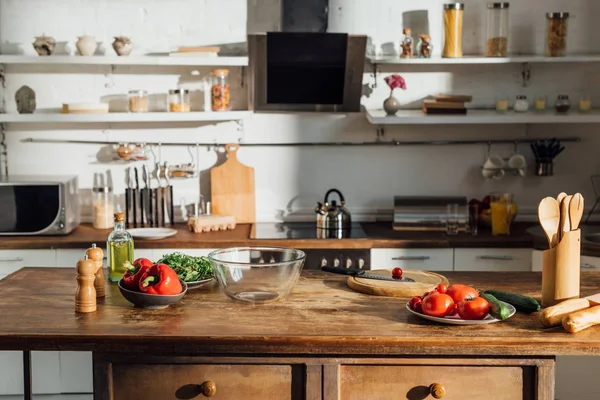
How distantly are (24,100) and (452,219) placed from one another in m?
2.72

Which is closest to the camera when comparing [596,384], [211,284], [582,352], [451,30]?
[582,352]

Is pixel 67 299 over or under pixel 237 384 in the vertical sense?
over

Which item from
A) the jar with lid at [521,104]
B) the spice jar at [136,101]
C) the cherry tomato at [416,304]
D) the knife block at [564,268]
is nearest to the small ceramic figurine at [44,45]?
the spice jar at [136,101]

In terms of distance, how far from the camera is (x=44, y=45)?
5.18 m

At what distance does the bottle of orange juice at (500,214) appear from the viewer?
5.06 meters

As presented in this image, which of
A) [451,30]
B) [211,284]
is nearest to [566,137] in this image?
[451,30]

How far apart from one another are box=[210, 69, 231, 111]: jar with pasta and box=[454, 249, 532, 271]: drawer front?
1.68 metres

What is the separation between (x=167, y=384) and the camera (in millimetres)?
2787

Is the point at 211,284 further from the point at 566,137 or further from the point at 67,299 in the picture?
the point at 566,137

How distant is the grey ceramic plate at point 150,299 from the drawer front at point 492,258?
2.36 meters

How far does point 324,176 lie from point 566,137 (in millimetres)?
1605

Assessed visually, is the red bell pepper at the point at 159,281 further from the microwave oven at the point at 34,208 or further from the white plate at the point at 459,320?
the microwave oven at the point at 34,208

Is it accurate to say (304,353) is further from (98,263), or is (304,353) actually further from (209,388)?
(98,263)

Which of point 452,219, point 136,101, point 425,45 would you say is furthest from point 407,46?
point 136,101
